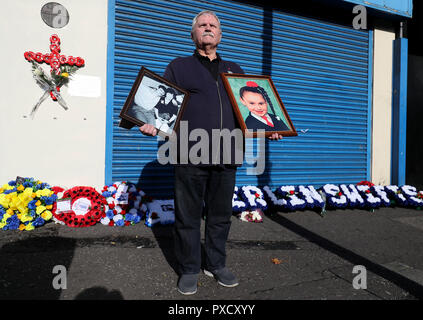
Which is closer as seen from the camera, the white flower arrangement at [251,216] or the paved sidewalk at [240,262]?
the paved sidewalk at [240,262]

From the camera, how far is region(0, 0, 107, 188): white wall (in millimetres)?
4254

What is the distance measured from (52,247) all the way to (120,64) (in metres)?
2.88

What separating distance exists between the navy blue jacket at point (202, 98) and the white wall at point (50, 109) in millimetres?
2647

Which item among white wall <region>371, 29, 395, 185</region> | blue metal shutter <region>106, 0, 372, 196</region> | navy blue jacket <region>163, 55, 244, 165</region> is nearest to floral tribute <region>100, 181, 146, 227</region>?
blue metal shutter <region>106, 0, 372, 196</region>

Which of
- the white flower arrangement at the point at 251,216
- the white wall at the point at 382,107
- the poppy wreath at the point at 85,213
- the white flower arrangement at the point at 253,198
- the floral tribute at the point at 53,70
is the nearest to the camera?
the poppy wreath at the point at 85,213

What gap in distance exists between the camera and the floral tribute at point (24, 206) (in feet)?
12.3

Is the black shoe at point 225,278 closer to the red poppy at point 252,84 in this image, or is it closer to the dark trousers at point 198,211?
the dark trousers at point 198,211

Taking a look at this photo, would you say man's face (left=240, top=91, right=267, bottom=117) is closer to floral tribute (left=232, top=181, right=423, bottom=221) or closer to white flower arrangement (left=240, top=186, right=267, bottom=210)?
floral tribute (left=232, top=181, right=423, bottom=221)

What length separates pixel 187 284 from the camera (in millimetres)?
2424

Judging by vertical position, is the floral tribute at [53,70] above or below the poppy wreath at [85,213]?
above

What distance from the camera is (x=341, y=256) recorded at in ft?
11.0

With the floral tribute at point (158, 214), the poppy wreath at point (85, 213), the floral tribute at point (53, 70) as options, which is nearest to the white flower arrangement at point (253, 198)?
the floral tribute at point (158, 214)
